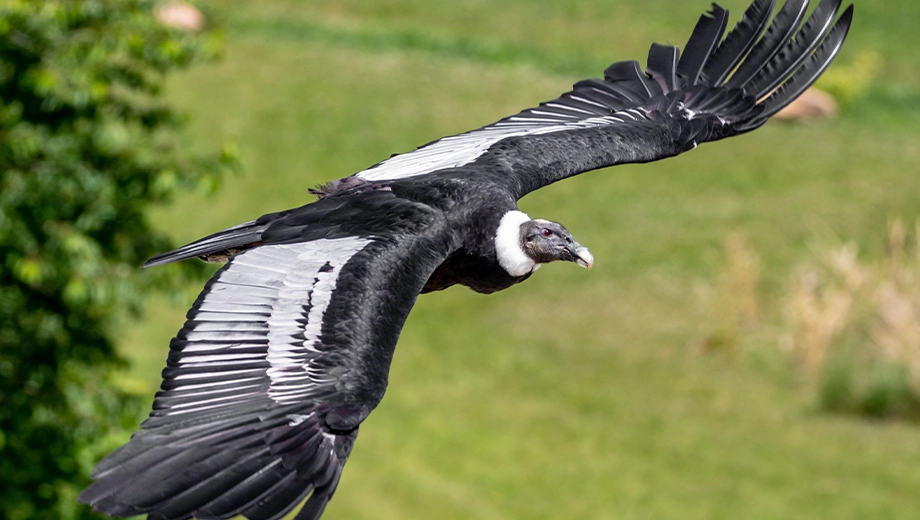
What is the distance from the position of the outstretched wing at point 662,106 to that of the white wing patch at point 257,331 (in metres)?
1.38

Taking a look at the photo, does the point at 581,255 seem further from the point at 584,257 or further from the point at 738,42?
the point at 738,42

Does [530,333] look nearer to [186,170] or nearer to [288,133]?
[288,133]

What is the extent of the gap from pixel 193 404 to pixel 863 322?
1462 centimetres

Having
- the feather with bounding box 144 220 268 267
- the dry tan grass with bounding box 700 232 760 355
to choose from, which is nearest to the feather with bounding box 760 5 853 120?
the feather with bounding box 144 220 268 267

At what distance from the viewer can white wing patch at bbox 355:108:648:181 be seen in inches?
267

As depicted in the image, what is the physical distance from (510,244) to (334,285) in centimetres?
110

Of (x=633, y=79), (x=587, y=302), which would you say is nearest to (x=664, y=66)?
(x=633, y=79)

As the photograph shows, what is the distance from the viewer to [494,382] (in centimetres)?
1875

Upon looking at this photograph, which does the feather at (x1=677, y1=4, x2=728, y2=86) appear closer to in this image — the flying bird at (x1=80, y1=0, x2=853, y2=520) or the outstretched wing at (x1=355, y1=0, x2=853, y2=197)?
the outstretched wing at (x1=355, y1=0, x2=853, y2=197)

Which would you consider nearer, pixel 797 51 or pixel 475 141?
pixel 475 141

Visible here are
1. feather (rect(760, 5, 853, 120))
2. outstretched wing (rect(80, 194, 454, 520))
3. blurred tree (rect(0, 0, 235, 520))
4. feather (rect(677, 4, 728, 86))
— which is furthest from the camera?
blurred tree (rect(0, 0, 235, 520))

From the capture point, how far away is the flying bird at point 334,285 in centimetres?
462

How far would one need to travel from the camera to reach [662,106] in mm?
7516

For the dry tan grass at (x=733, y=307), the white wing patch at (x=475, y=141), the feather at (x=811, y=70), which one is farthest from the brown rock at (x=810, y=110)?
the white wing patch at (x=475, y=141)
